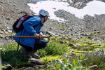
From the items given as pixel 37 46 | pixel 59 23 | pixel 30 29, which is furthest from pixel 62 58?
pixel 59 23

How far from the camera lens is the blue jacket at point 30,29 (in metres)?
11.3

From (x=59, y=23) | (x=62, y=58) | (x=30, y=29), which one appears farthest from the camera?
(x=59, y=23)

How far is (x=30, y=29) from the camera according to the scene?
11266 millimetres

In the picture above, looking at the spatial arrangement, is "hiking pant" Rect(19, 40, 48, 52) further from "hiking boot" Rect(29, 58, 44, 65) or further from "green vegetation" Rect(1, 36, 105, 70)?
"hiking boot" Rect(29, 58, 44, 65)

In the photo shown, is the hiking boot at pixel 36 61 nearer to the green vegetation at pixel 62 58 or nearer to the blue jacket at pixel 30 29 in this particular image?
the green vegetation at pixel 62 58

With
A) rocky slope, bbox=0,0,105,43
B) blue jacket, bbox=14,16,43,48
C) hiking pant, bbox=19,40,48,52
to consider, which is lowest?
rocky slope, bbox=0,0,105,43

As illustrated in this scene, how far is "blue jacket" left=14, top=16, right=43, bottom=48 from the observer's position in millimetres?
11266

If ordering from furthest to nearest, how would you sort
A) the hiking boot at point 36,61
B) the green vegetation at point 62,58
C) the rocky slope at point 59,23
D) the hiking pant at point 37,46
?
the rocky slope at point 59,23
the hiking pant at point 37,46
the hiking boot at point 36,61
the green vegetation at point 62,58

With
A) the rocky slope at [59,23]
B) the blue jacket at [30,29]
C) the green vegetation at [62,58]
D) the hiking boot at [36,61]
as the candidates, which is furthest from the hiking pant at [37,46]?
the rocky slope at [59,23]

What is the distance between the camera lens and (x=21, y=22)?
11.3 metres

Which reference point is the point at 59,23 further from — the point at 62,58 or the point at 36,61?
the point at 62,58

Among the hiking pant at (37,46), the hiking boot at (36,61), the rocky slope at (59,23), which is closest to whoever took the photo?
the hiking boot at (36,61)

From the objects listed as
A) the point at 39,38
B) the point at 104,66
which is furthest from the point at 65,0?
the point at 104,66

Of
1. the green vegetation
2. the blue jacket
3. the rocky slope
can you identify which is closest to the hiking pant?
the blue jacket
